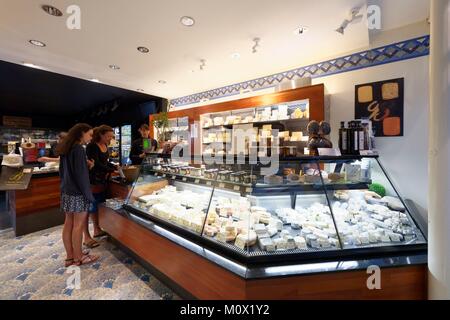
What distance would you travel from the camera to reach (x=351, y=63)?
10.6ft

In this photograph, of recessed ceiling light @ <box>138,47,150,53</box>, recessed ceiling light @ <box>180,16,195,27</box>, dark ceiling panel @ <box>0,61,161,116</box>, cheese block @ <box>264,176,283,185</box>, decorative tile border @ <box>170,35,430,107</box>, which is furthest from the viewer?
dark ceiling panel @ <box>0,61,161,116</box>

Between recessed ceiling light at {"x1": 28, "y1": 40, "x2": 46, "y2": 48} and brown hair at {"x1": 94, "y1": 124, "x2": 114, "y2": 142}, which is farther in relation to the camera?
recessed ceiling light at {"x1": 28, "y1": 40, "x2": 46, "y2": 48}

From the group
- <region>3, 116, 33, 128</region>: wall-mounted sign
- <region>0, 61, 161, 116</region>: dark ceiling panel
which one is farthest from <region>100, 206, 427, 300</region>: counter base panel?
<region>3, 116, 33, 128</region>: wall-mounted sign

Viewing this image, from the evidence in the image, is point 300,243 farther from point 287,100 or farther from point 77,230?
point 287,100

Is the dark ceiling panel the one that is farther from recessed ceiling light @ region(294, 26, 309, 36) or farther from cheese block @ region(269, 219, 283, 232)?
cheese block @ region(269, 219, 283, 232)

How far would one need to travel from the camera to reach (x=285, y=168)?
1926mm

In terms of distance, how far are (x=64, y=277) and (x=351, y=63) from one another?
476cm

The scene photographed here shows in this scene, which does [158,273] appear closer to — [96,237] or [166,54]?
[96,237]

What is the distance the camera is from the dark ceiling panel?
488 cm

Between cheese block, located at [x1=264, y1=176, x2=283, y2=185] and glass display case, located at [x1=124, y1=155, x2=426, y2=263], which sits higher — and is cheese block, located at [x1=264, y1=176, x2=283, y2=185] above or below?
above

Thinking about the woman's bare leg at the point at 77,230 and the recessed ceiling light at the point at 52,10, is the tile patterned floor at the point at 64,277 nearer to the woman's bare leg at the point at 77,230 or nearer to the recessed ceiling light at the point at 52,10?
the woman's bare leg at the point at 77,230

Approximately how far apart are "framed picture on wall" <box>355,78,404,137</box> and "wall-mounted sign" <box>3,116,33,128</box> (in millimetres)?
11629
